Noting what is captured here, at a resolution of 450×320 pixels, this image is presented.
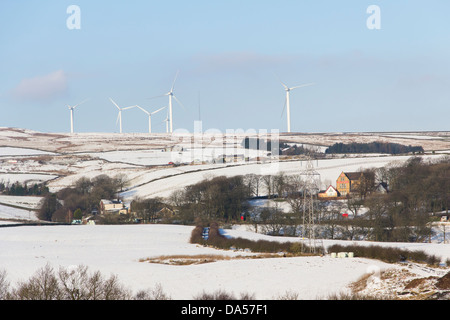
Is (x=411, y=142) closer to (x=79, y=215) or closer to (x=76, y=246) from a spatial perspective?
(x=79, y=215)

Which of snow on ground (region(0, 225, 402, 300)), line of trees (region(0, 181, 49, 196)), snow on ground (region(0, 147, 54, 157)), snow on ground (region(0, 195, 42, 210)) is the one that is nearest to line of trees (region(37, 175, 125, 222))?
snow on ground (region(0, 195, 42, 210))

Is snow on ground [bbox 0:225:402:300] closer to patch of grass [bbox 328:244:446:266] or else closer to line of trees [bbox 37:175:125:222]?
patch of grass [bbox 328:244:446:266]

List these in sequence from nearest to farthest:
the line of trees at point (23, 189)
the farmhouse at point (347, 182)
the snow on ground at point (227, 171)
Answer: the farmhouse at point (347, 182)
the snow on ground at point (227, 171)
the line of trees at point (23, 189)

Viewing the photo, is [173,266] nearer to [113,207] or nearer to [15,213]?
[113,207]

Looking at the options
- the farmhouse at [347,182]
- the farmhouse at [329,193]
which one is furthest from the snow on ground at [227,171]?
the farmhouse at [329,193]

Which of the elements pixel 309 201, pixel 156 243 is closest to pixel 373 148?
pixel 309 201

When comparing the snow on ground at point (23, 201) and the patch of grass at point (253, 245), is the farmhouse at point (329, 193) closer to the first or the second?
the patch of grass at point (253, 245)
